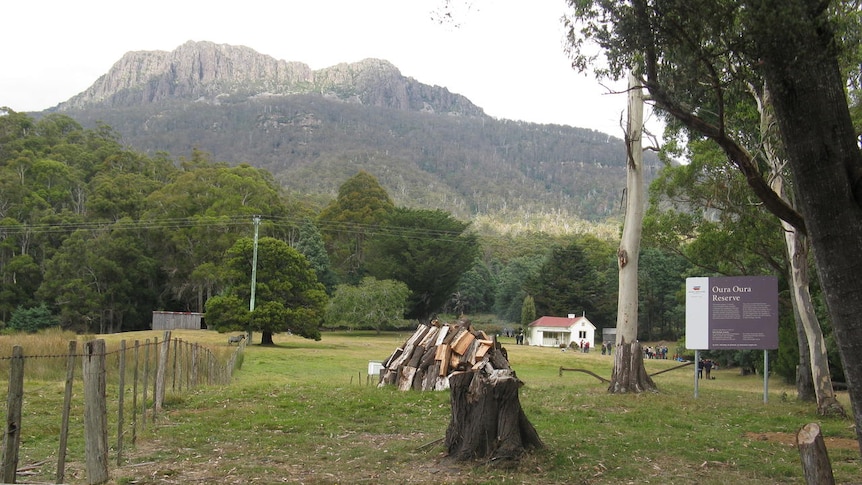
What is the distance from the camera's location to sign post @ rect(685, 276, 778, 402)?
15.5m

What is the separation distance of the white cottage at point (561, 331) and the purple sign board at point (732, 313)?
48.4 metres

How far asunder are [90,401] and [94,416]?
153 millimetres

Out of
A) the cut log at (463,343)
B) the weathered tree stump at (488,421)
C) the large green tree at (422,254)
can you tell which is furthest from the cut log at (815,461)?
the large green tree at (422,254)

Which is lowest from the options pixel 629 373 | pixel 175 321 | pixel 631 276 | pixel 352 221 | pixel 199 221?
pixel 175 321

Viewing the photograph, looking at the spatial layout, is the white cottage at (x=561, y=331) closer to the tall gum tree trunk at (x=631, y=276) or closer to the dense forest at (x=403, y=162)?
the tall gum tree trunk at (x=631, y=276)

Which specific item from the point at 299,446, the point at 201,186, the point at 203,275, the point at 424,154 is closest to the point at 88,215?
the point at 201,186

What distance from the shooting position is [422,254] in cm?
6819

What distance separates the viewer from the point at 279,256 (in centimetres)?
4500

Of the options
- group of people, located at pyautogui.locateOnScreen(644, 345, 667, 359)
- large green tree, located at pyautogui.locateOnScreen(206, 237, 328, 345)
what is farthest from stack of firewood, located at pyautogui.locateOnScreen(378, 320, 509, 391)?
group of people, located at pyautogui.locateOnScreen(644, 345, 667, 359)

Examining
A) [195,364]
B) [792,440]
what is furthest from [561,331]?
[792,440]

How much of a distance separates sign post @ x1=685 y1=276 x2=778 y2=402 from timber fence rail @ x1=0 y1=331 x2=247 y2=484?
11.0 meters

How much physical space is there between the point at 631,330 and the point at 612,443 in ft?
25.8

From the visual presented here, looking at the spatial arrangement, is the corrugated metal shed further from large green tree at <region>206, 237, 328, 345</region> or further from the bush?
large green tree at <region>206, 237, 328, 345</region>

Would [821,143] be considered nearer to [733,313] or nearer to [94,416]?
[94,416]
